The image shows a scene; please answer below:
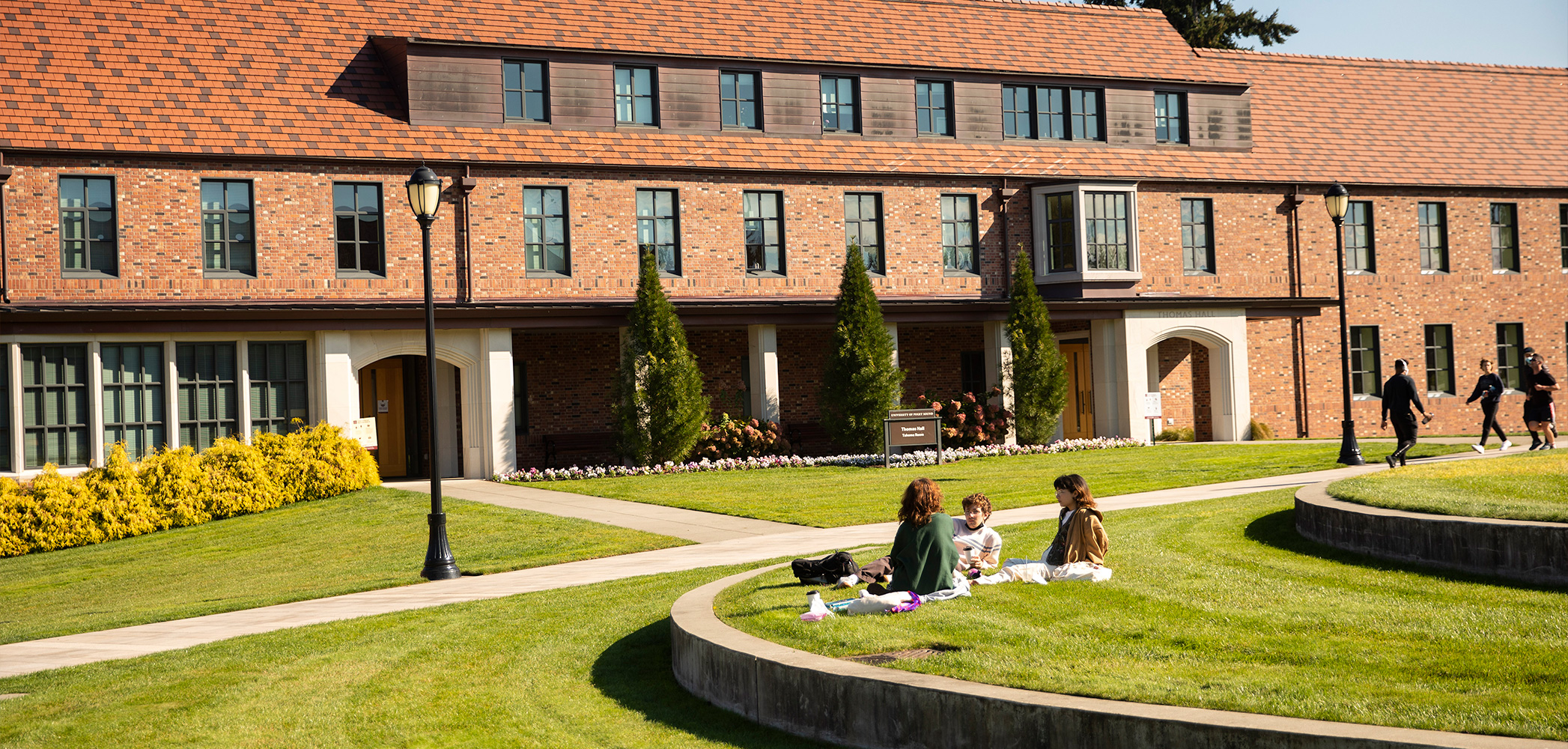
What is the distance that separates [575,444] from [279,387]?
6.06 m

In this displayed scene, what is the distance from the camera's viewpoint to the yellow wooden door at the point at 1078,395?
3388cm

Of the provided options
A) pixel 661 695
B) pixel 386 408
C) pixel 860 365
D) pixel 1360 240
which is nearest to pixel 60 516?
pixel 386 408

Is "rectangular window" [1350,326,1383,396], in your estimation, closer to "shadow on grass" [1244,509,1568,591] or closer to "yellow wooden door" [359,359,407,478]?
"shadow on grass" [1244,509,1568,591]

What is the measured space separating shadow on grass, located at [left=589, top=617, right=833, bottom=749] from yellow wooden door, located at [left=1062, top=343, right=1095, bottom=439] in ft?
79.7

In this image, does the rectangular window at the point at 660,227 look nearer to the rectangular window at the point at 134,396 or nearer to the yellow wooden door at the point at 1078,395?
the rectangular window at the point at 134,396

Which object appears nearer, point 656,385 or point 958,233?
point 656,385

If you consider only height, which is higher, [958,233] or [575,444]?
[958,233]

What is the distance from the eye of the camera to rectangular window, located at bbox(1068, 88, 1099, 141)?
109 feet

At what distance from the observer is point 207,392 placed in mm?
24672

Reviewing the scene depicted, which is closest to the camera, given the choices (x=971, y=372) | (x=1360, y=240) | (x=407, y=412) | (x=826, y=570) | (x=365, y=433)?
(x=826, y=570)

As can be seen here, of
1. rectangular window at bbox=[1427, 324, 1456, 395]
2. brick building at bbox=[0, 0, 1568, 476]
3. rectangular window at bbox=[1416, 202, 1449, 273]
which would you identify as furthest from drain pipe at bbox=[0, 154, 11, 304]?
rectangular window at bbox=[1427, 324, 1456, 395]

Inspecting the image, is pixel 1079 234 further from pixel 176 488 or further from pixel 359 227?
pixel 176 488

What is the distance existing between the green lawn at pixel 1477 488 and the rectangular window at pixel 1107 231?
1558 centimetres

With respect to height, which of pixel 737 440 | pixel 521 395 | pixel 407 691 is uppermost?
pixel 521 395
